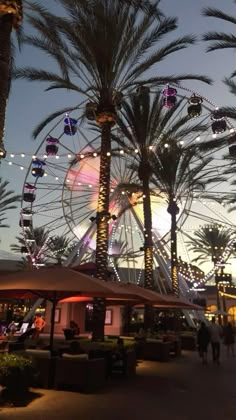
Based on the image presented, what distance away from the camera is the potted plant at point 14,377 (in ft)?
28.4

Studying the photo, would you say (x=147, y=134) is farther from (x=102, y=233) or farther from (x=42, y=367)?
(x=42, y=367)

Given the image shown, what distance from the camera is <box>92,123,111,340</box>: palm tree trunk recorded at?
15.2 m

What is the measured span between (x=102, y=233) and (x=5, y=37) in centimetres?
807

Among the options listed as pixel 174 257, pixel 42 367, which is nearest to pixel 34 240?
pixel 174 257

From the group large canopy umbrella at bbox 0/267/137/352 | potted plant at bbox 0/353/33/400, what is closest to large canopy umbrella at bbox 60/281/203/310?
large canopy umbrella at bbox 0/267/137/352

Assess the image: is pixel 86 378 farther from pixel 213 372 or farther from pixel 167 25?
pixel 167 25

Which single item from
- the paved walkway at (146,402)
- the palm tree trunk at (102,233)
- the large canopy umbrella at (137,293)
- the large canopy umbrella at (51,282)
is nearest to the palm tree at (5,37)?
the large canopy umbrella at (51,282)

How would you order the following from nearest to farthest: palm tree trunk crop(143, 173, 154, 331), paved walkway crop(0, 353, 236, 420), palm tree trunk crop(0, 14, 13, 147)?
paved walkway crop(0, 353, 236, 420) < palm tree trunk crop(0, 14, 13, 147) < palm tree trunk crop(143, 173, 154, 331)

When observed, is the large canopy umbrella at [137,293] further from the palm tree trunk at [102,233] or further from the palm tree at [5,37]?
the palm tree at [5,37]

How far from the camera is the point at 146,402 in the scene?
934 centimetres

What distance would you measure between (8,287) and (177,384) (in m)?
5.31

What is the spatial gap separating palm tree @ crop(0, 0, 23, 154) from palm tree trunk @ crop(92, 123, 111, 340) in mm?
6609

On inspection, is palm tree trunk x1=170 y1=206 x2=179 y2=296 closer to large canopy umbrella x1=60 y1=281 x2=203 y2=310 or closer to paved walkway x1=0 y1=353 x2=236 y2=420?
large canopy umbrella x1=60 y1=281 x2=203 y2=310

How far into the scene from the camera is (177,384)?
12023 mm
